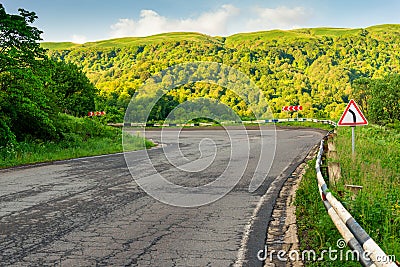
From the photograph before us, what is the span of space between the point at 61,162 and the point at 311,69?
111762 mm

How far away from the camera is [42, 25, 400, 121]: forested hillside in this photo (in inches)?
2408

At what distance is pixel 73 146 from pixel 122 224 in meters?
16.8

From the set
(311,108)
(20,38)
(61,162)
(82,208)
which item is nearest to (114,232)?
(82,208)

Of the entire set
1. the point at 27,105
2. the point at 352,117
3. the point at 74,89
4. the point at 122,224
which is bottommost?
the point at 122,224

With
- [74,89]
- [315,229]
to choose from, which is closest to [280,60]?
[74,89]

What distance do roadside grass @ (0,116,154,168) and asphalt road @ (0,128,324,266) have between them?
18.0 ft

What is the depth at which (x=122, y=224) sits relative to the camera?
7.59 meters

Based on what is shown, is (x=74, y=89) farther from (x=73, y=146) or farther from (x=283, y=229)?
(x=283, y=229)

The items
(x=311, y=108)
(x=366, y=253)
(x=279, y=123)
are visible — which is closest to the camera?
(x=366, y=253)

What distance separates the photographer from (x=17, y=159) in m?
17.9

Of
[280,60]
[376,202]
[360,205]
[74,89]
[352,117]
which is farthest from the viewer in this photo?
[280,60]

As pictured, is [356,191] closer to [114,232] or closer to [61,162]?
[114,232]

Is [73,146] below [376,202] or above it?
below

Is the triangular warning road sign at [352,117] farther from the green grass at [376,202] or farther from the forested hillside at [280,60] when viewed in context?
the forested hillside at [280,60]
